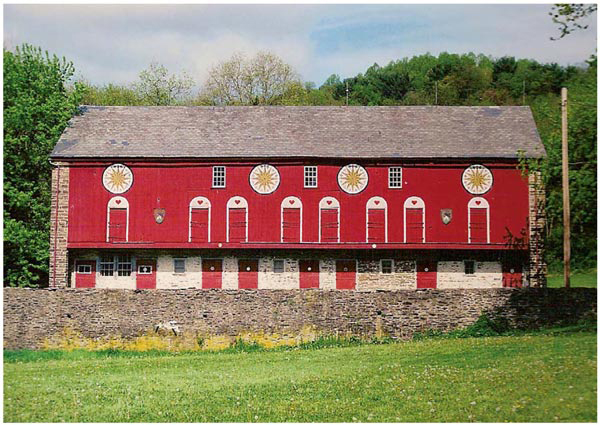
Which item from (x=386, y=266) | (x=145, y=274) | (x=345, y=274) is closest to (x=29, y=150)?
(x=145, y=274)

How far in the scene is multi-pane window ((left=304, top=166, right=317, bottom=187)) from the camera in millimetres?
33906

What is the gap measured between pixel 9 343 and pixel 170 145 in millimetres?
11516

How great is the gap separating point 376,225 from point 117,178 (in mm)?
10791

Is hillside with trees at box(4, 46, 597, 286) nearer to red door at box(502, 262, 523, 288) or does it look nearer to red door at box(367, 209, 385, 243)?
red door at box(502, 262, 523, 288)

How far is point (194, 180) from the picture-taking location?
33844mm

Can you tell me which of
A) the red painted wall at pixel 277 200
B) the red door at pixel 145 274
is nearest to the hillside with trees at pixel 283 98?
the red painted wall at pixel 277 200

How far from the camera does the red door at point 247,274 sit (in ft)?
109

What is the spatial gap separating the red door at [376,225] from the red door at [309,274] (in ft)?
8.08

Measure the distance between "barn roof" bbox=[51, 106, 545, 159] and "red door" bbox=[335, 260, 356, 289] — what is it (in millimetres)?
4392

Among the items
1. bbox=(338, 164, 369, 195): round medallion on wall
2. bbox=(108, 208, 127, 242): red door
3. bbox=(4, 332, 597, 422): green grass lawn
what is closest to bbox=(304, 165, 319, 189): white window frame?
bbox=(338, 164, 369, 195): round medallion on wall

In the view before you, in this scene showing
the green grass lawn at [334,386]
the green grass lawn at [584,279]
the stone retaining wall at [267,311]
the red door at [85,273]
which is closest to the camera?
the green grass lawn at [334,386]

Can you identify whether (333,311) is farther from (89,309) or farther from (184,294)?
(89,309)

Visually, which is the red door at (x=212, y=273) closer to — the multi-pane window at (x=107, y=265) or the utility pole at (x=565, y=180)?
the multi-pane window at (x=107, y=265)

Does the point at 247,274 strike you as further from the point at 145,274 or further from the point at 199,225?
the point at 145,274
